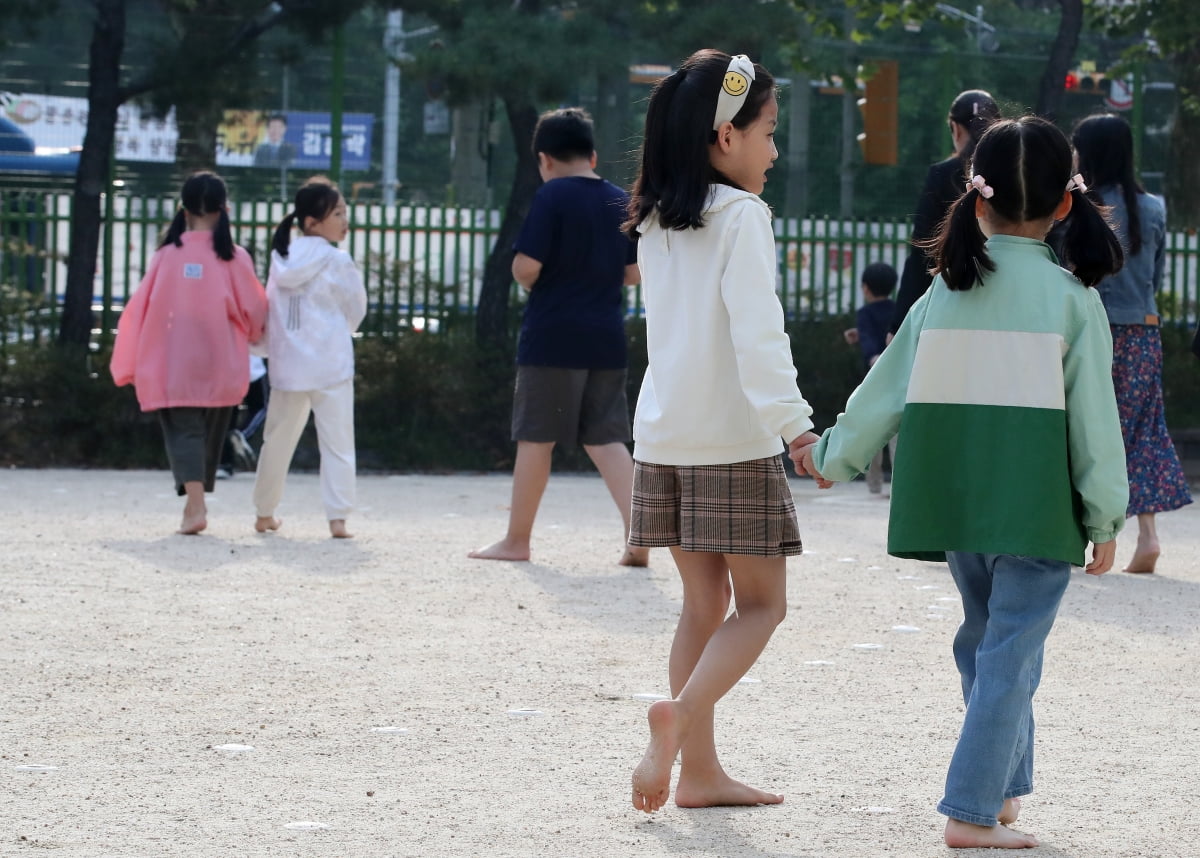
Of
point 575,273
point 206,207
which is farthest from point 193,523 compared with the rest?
point 575,273

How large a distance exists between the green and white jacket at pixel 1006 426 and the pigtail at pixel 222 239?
5404 millimetres

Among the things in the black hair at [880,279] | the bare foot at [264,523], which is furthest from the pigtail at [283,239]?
the black hair at [880,279]

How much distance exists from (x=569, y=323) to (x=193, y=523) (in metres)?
2.10

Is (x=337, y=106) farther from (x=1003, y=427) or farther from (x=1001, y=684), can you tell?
(x=1001, y=684)

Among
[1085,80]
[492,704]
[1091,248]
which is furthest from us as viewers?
[1085,80]

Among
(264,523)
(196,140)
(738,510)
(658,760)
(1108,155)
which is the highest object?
(196,140)

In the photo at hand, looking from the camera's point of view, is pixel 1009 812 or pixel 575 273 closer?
pixel 1009 812

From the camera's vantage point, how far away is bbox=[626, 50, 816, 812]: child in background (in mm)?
3607

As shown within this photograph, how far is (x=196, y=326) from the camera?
27.5 feet

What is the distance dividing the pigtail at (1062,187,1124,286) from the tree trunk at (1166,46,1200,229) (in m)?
13.0

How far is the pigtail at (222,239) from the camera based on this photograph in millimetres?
8414

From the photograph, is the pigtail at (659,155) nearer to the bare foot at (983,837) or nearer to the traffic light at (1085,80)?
the bare foot at (983,837)

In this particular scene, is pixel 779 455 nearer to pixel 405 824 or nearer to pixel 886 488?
pixel 405 824

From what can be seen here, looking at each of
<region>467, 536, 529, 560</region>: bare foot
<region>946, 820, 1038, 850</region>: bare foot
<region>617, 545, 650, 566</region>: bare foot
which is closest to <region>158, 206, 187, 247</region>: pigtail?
<region>467, 536, 529, 560</region>: bare foot
